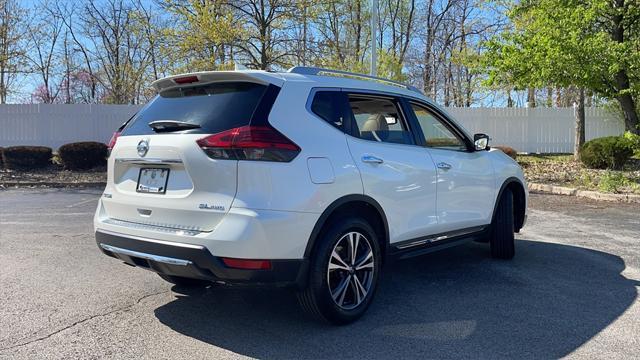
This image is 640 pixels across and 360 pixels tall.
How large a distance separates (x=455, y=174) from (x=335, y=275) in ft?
5.89

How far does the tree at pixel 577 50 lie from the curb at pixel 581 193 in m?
3.31

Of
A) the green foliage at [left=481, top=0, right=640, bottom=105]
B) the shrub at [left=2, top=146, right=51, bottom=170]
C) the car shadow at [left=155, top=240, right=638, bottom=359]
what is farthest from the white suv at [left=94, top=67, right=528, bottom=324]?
the shrub at [left=2, top=146, right=51, bottom=170]

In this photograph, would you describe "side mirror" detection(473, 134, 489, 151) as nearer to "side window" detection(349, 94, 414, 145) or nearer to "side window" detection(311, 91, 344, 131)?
"side window" detection(349, 94, 414, 145)

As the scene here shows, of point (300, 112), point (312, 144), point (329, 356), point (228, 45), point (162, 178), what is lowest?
point (329, 356)

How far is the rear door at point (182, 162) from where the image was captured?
3.46 m

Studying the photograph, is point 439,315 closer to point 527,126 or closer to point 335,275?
point 335,275

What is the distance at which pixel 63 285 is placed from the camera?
5.00 metres

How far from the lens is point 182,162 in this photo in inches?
140

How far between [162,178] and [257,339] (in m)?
1.32

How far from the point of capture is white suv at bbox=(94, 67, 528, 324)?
342 centimetres

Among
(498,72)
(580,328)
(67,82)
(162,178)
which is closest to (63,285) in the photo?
(162,178)

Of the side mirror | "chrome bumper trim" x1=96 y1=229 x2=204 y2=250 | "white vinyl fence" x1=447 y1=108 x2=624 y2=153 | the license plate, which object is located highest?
"white vinyl fence" x1=447 y1=108 x2=624 y2=153

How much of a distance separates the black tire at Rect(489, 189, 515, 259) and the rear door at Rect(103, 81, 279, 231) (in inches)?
133

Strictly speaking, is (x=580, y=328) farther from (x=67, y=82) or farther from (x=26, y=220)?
(x=67, y=82)
